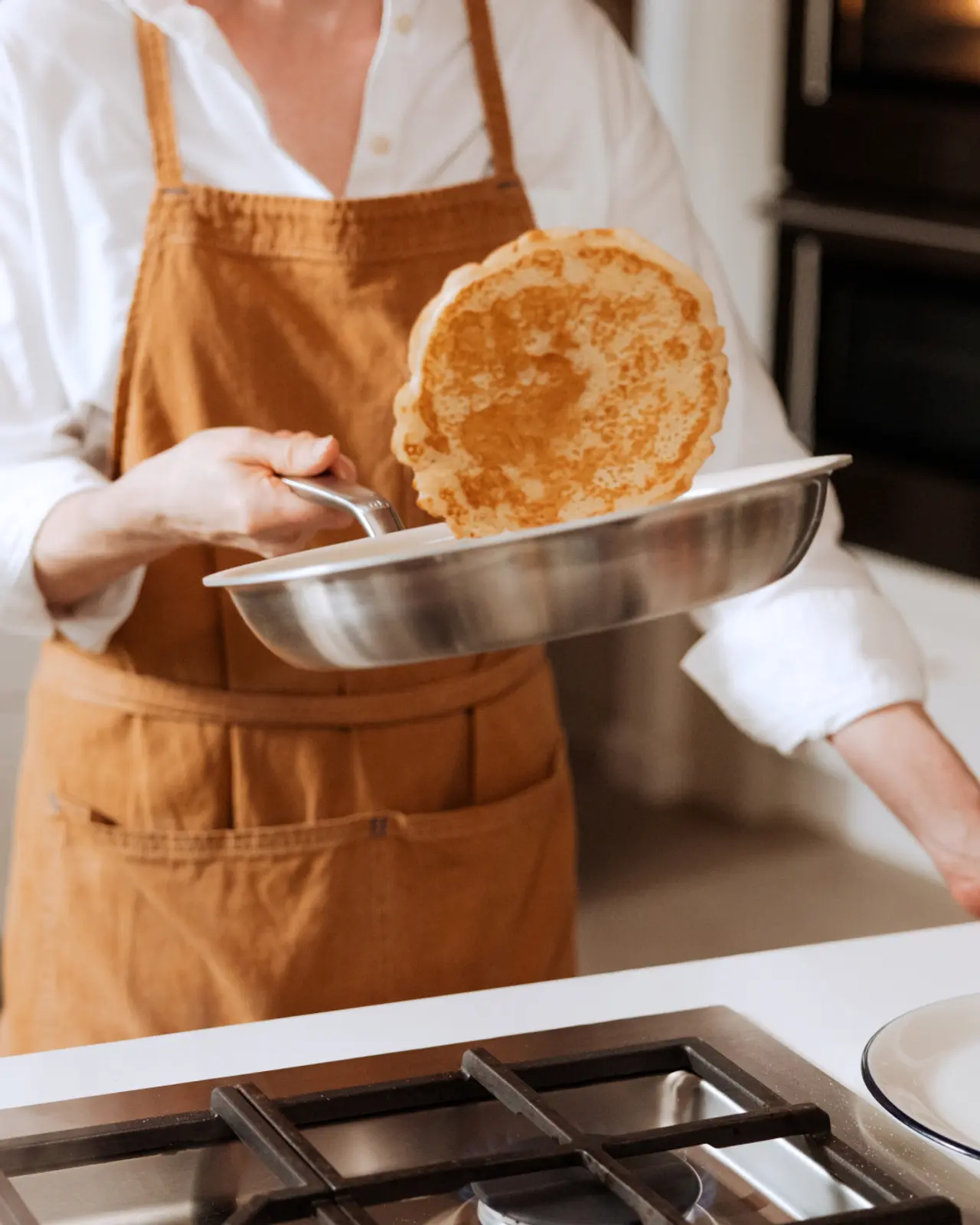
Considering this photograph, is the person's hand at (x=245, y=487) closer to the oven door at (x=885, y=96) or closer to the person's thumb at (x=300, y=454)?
the person's thumb at (x=300, y=454)

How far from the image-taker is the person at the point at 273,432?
1.00m

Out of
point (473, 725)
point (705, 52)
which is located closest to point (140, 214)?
point (473, 725)

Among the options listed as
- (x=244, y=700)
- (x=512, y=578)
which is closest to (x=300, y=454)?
(x=512, y=578)

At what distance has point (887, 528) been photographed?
2.21 meters

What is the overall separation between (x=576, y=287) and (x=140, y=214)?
373 mm

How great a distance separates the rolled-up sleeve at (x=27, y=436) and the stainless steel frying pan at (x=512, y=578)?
0.31 meters

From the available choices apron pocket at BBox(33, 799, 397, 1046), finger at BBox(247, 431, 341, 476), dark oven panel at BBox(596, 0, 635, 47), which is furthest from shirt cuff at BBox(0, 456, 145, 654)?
dark oven panel at BBox(596, 0, 635, 47)

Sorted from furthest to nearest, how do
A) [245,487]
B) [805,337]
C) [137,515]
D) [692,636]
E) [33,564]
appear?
[692,636]
[805,337]
[33,564]
[137,515]
[245,487]

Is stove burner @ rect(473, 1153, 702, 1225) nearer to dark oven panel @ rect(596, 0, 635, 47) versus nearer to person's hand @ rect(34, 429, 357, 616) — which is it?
person's hand @ rect(34, 429, 357, 616)

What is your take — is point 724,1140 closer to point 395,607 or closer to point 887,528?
point 395,607

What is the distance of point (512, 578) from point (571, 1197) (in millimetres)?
221

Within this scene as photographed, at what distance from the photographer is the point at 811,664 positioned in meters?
1.00

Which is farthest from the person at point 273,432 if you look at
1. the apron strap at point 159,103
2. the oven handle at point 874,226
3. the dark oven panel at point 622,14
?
the dark oven panel at point 622,14

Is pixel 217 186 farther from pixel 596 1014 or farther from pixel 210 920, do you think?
pixel 596 1014
